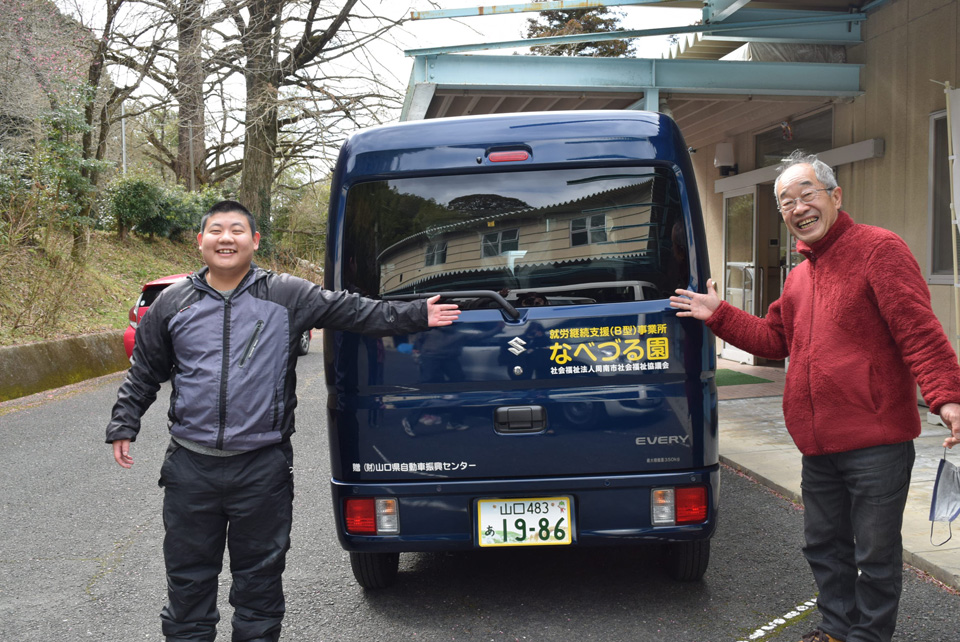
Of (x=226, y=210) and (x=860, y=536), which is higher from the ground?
(x=226, y=210)

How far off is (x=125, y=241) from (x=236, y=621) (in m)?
20.7

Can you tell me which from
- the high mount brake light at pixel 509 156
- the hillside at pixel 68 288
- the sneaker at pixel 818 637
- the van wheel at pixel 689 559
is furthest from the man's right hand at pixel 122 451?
the hillside at pixel 68 288


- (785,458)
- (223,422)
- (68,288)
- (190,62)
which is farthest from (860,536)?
(190,62)

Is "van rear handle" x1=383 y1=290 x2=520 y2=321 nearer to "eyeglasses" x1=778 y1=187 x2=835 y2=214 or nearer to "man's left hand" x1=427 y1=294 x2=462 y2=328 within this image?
"man's left hand" x1=427 y1=294 x2=462 y2=328

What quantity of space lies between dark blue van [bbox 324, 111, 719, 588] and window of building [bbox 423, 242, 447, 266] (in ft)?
0.04

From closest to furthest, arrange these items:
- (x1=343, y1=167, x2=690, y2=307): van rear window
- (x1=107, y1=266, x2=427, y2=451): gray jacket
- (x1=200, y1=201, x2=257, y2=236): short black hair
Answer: (x1=107, y1=266, x2=427, y2=451): gray jacket, (x1=200, y1=201, x2=257, y2=236): short black hair, (x1=343, y1=167, x2=690, y2=307): van rear window

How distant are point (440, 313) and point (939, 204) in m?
6.16

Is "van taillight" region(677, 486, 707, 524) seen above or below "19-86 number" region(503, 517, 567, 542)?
above

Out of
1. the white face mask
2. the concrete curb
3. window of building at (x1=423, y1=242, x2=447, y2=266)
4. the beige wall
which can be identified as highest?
the beige wall

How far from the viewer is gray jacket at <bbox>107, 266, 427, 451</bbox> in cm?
281

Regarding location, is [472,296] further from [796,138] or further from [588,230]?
[796,138]

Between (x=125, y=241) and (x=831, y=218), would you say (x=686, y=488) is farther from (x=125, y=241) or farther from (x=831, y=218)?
(x=125, y=241)

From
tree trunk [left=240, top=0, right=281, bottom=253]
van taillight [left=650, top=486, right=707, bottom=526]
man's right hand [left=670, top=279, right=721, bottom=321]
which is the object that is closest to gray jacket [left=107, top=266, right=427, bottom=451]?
man's right hand [left=670, top=279, right=721, bottom=321]

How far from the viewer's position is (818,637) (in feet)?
10.1
